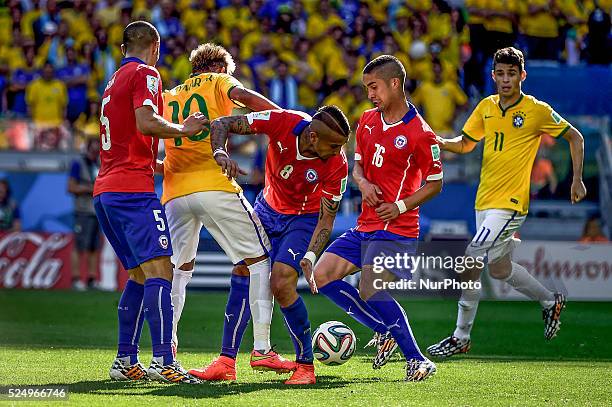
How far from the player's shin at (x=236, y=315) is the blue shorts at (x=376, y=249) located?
2.43ft

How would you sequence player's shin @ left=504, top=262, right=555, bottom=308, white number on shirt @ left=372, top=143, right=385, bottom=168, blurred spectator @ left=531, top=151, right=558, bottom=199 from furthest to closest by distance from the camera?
blurred spectator @ left=531, top=151, right=558, bottom=199, player's shin @ left=504, top=262, right=555, bottom=308, white number on shirt @ left=372, top=143, right=385, bottom=168

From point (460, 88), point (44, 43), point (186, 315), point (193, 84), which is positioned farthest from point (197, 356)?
point (44, 43)

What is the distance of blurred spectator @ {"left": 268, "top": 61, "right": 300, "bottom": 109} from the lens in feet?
63.9

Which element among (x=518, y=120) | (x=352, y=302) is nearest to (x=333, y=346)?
(x=352, y=302)

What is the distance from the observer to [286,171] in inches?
328

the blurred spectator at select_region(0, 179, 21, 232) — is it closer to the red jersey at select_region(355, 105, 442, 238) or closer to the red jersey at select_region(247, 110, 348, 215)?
the red jersey at select_region(247, 110, 348, 215)

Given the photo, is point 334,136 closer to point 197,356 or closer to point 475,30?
point 197,356

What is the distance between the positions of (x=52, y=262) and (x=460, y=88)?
7.71m

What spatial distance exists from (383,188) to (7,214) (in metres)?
11.1

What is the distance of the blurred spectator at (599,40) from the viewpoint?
19923mm

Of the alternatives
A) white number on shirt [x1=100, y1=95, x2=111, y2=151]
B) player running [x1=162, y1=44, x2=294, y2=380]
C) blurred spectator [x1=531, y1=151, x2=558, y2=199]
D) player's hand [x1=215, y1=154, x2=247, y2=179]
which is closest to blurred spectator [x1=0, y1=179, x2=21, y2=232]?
blurred spectator [x1=531, y1=151, x2=558, y2=199]

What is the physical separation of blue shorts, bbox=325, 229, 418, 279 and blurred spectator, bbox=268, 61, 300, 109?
35.5 ft

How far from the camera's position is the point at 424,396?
739cm

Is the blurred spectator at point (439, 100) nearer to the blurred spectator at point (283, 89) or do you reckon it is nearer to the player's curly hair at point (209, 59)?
the blurred spectator at point (283, 89)
